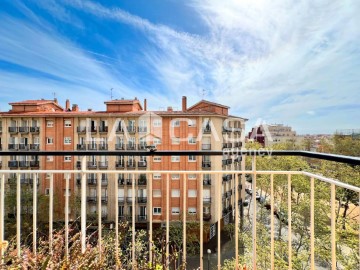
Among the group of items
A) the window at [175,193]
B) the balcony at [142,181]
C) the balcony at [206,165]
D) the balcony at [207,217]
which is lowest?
the balcony at [207,217]

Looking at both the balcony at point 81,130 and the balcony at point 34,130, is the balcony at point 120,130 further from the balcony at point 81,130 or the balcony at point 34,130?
the balcony at point 34,130

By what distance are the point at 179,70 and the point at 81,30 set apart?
35.6ft

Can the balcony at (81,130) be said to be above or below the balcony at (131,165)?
above

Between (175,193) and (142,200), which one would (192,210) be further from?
(142,200)

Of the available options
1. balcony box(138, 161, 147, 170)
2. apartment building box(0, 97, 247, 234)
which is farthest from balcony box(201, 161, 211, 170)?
balcony box(138, 161, 147, 170)

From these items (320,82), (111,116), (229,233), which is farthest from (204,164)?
(320,82)

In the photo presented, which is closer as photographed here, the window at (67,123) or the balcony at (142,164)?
the balcony at (142,164)

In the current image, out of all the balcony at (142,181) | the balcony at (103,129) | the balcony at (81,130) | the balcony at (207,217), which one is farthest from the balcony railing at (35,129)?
the balcony at (207,217)

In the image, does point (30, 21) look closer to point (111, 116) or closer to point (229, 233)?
point (111, 116)

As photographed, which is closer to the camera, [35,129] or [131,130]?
[35,129]

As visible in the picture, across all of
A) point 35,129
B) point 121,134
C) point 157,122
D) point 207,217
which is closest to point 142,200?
point 207,217

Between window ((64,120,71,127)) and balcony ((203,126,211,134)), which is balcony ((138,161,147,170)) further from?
window ((64,120,71,127))

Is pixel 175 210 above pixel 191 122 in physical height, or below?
below

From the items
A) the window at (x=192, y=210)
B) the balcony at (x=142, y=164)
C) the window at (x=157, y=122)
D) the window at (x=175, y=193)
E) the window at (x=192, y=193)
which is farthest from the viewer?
the window at (x=157, y=122)
